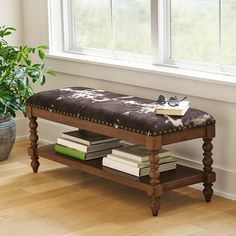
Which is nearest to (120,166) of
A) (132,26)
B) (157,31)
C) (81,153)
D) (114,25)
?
(81,153)

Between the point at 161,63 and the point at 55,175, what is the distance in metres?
1.01

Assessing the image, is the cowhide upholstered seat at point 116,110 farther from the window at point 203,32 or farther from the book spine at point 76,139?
the window at point 203,32

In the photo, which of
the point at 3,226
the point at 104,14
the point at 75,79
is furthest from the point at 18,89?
the point at 3,226

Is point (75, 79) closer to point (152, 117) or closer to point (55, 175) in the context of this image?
point (55, 175)

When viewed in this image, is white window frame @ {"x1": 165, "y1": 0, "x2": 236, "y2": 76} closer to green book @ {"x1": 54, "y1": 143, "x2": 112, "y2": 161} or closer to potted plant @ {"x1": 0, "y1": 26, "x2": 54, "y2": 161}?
green book @ {"x1": 54, "y1": 143, "x2": 112, "y2": 161}

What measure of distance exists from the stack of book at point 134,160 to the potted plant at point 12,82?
3.32ft

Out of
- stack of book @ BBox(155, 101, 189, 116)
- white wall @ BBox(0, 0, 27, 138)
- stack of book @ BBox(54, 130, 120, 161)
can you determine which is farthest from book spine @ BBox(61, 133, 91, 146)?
white wall @ BBox(0, 0, 27, 138)

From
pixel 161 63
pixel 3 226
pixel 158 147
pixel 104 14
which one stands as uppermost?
pixel 104 14

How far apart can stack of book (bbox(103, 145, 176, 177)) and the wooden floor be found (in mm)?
206

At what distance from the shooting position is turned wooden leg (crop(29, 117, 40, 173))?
4.73m

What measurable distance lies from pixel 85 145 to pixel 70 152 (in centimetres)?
14

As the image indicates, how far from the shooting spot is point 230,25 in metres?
4.18

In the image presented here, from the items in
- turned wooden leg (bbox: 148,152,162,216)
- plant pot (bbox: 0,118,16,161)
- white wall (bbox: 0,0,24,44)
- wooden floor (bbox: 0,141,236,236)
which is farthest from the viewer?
white wall (bbox: 0,0,24,44)

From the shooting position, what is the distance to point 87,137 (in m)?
4.54
